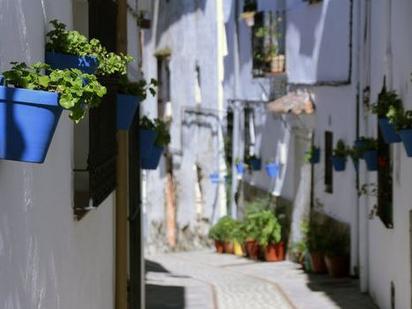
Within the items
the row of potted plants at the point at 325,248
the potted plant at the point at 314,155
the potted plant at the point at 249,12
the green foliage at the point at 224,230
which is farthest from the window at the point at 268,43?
the row of potted plants at the point at 325,248

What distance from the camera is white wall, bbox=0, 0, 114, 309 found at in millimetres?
3580

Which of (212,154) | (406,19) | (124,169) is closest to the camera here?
(124,169)

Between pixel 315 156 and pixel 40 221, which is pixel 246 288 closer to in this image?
pixel 315 156

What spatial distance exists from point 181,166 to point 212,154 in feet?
7.15

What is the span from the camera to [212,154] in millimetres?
27891

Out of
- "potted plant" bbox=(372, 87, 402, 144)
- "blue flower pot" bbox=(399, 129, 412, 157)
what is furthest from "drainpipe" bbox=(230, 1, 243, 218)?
"blue flower pot" bbox=(399, 129, 412, 157)

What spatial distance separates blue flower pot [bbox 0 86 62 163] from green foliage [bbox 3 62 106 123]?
8cm

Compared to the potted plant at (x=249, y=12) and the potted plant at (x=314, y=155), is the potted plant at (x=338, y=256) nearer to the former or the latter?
Result: the potted plant at (x=314, y=155)

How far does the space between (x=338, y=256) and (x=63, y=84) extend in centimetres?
1373

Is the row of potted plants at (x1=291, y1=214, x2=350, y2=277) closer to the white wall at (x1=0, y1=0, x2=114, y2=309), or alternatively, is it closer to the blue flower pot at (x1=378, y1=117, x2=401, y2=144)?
the blue flower pot at (x1=378, y1=117, x2=401, y2=144)

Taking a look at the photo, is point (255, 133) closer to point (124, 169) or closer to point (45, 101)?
point (124, 169)

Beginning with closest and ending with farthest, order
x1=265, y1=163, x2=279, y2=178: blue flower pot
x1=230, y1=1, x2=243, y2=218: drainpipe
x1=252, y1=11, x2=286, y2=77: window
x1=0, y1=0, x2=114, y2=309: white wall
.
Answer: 1. x1=0, y1=0, x2=114, y2=309: white wall
2. x1=252, y1=11, x2=286, y2=77: window
3. x1=265, y1=163, x2=279, y2=178: blue flower pot
4. x1=230, y1=1, x2=243, y2=218: drainpipe

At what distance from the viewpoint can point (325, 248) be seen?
17266 millimetres

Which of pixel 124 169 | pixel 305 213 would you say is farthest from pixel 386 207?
pixel 305 213
